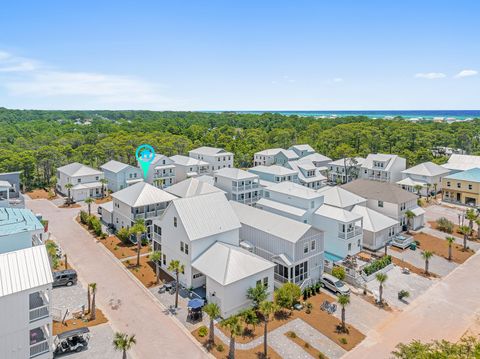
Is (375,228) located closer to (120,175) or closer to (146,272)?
(146,272)

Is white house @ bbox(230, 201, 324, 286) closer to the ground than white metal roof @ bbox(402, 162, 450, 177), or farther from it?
closer to the ground

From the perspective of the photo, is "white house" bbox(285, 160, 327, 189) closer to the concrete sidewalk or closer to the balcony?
the concrete sidewalk

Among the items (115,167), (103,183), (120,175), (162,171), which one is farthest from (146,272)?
(115,167)

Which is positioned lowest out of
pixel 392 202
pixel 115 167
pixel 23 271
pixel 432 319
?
pixel 432 319

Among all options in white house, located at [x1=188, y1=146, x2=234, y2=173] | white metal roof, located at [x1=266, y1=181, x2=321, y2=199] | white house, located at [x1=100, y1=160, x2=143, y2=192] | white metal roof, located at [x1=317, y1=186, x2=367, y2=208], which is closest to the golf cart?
white metal roof, located at [x1=266, y1=181, x2=321, y2=199]

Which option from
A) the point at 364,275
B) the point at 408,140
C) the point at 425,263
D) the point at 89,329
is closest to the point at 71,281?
the point at 89,329

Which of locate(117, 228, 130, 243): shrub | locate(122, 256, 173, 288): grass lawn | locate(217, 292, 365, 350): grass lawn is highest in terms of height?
locate(117, 228, 130, 243): shrub

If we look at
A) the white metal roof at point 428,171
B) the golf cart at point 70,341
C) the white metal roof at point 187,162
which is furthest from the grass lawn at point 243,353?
the white metal roof at point 428,171
